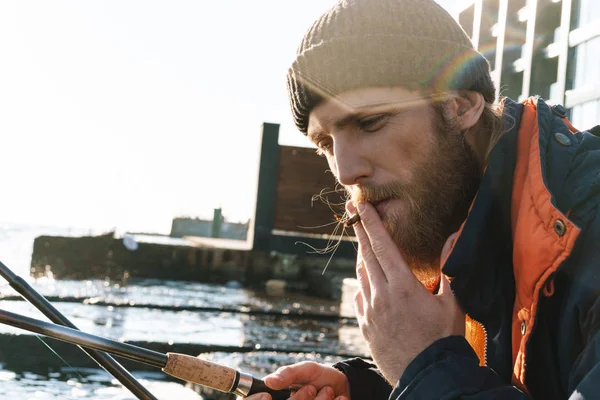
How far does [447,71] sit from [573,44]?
786 cm

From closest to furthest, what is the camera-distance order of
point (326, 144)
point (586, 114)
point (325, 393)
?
1. point (325, 393)
2. point (326, 144)
3. point (586, 114)

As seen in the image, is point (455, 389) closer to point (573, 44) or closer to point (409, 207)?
point (409, 207)

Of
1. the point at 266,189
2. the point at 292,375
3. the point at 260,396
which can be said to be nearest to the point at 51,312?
the point at 260,396

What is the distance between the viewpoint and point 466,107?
96.8 inches

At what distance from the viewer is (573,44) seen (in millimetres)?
9383

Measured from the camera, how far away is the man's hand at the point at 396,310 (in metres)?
1.81

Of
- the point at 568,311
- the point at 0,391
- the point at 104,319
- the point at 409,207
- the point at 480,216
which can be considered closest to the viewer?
the point at 568,311

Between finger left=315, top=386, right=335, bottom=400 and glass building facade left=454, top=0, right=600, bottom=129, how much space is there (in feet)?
17.6

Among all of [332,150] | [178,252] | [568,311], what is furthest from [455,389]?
[178,252]

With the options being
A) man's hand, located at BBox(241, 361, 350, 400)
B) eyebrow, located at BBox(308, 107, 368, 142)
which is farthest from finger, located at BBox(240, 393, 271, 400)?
eyebrow, located at BBox(308, 107, 368, 142)

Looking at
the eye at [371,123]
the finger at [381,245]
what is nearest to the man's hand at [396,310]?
the finger at [381,245]

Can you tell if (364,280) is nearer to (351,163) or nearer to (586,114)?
(351,163)

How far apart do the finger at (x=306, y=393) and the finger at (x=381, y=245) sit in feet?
1.86

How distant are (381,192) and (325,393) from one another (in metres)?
0.71
